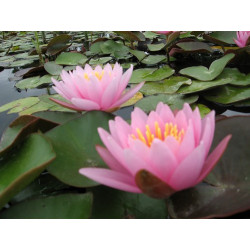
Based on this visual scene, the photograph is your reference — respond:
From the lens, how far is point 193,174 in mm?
478

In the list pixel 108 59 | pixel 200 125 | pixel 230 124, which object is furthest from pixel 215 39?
pixel 200 125

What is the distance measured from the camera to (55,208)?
0.56m

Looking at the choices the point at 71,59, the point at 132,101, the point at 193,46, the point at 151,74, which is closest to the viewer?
the point at 132,101

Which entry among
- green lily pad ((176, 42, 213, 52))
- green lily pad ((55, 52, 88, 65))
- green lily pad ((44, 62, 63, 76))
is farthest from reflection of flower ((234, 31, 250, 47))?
green lily pad ((44, 62, 63, 76))

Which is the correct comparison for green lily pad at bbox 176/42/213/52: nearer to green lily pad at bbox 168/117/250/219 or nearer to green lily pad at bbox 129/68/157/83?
green lily pad at bbox 129/68/157/83

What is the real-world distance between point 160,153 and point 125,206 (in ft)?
0.63

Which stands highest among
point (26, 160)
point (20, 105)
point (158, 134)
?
→ point (158, 134)

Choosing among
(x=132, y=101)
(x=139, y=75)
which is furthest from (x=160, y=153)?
(x=139, y=75)

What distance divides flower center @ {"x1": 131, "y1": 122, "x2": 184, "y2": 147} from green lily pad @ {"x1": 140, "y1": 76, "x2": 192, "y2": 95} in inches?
30.9

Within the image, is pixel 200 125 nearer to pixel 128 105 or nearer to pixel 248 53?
pixel 128 105

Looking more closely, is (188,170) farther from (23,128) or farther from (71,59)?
(71,59)

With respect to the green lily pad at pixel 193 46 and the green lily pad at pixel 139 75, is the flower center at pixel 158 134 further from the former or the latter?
the green lily pad at pixel 193 46

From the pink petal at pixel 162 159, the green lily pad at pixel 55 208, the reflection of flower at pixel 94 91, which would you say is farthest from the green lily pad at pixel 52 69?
the pink petal at pixel 162 159

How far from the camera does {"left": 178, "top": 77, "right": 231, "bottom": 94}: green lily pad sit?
3.91 ft
